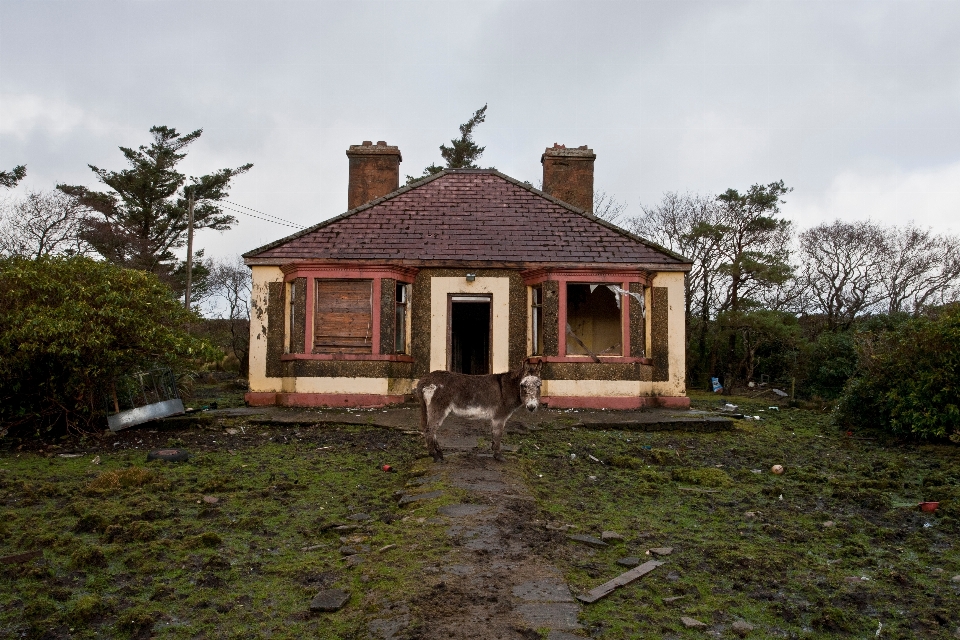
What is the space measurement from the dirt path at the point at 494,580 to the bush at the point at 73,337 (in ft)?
22.1

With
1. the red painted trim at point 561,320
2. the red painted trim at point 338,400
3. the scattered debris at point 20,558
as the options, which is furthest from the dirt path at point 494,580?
the red painted trim at point 561,320

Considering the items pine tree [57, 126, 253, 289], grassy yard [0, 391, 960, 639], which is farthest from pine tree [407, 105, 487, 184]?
grassy yard [0, 391, 960, 639]

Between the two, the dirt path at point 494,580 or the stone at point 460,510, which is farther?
the stone at point 460,510

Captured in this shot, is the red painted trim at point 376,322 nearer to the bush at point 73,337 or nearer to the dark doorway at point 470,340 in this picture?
the bush at point 73,337

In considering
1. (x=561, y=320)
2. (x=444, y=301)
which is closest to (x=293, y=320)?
(x=444, y=301)

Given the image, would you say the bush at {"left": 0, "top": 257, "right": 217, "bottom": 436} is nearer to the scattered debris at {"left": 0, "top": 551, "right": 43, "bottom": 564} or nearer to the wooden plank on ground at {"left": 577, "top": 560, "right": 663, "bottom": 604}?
the scattered debris at {"left": 0, "top": 551, "right": 43, "bottom": 564}

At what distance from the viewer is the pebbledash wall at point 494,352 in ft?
48.8

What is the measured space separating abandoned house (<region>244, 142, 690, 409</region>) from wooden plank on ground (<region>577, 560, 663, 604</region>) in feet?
33.0

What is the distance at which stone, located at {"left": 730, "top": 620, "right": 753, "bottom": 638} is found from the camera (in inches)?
151

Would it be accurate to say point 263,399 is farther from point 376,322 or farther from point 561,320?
point 561,320

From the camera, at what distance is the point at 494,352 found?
51.7 ft

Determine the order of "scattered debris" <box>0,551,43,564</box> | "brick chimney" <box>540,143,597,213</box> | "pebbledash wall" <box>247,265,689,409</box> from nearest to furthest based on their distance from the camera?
"scattered debris" <box>0,551,43,564</box> → "pebbledash wall" <box>247,265,689,409</box> → "brick chimney" <box>540,143,597,213</box>

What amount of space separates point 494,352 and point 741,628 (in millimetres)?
11995

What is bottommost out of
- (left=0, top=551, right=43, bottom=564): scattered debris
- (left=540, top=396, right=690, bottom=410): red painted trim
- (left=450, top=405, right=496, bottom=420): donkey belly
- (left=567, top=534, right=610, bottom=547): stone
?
(left=567, top=534, right=610, bottom=547): stone
